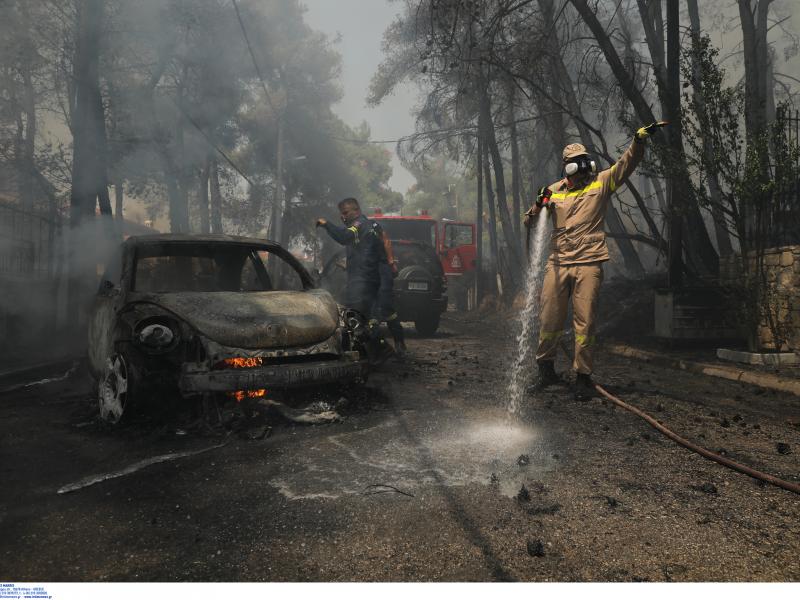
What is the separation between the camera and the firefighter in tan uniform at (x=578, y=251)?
16.6ft

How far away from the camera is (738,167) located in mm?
6723

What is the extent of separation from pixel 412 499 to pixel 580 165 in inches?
136

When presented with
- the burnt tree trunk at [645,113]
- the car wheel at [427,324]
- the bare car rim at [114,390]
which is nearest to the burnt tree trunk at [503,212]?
the car wheel at [427,324]

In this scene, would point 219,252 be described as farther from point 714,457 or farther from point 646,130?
point 714,457

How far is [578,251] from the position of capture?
5133 millimetres

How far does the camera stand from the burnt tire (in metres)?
3.86

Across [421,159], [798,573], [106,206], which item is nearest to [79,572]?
[798,573]

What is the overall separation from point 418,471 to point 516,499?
0.60 meters

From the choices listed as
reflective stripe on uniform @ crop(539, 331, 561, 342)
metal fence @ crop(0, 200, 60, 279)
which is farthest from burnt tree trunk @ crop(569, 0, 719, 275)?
metal fence @ crop(0, 200, 60, 279)

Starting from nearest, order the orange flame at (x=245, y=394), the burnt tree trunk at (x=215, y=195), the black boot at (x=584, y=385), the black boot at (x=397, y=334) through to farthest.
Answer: the orange flame at (x=245, y=394)
the black boot at (x=584, y=385)
the black boot at (x=397, y=334)
the burnt tree trunk at (x=215, y=195)

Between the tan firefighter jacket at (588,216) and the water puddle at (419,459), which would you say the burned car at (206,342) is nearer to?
the water puddle at (419,459)

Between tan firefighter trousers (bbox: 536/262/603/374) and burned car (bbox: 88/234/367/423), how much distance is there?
178cm

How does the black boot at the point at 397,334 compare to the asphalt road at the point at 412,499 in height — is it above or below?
above

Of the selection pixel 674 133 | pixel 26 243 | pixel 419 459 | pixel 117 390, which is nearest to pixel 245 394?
pixel 117 390
